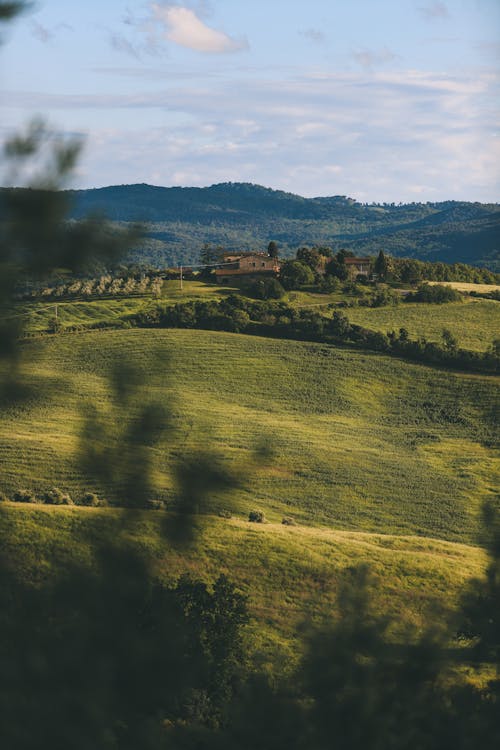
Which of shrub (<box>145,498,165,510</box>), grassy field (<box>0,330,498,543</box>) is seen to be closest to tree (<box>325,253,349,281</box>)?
grassy field (<box>0,330,498,543</box>)

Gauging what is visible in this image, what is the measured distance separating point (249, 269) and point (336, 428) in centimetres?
2861

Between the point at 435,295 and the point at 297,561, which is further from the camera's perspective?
the point at 435,295

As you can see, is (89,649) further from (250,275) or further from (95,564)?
(250,275)

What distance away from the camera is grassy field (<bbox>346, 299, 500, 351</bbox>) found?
235 feet

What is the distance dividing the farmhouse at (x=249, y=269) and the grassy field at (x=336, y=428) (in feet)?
39.0

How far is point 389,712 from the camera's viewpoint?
3.73 meters

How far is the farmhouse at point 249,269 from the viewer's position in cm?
8072

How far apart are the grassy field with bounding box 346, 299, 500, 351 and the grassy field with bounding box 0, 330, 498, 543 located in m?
5.34

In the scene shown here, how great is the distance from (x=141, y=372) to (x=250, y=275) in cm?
7778

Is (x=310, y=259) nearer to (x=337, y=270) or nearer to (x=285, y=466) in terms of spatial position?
(x=337, y=270)

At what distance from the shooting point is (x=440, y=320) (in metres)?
75.1

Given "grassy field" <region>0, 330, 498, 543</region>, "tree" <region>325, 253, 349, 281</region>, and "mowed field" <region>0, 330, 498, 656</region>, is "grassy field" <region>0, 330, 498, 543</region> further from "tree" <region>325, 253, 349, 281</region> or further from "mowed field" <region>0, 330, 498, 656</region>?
"tree" <region>325, 253, 349, 281</region>

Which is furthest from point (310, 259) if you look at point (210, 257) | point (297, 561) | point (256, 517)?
point (297, 561)

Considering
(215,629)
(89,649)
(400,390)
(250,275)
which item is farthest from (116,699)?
(250,275)
